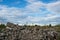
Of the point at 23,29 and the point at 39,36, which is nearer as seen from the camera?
the point at 39,36

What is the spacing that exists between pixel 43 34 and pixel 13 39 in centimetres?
255

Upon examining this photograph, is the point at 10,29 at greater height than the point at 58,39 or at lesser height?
greater

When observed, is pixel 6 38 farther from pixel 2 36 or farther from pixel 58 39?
pixel 58 39

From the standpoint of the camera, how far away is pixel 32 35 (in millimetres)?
15891

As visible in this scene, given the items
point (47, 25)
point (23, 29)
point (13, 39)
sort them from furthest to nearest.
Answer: point (47, 25)
point (23, 29)
point (13, 39)

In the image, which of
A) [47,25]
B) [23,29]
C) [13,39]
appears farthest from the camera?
[47,25]

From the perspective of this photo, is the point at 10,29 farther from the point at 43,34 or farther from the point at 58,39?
the point at 58,39

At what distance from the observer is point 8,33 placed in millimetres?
16062

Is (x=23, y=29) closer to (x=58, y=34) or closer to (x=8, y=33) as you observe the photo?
(x=8, y=33)

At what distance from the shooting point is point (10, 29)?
54.1ft

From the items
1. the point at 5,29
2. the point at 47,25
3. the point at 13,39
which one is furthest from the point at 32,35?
the point at 47,25

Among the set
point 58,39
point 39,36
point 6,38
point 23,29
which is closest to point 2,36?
point 6,38

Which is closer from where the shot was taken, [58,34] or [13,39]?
[13,39]

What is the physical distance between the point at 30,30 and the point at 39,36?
1124 millimetres
